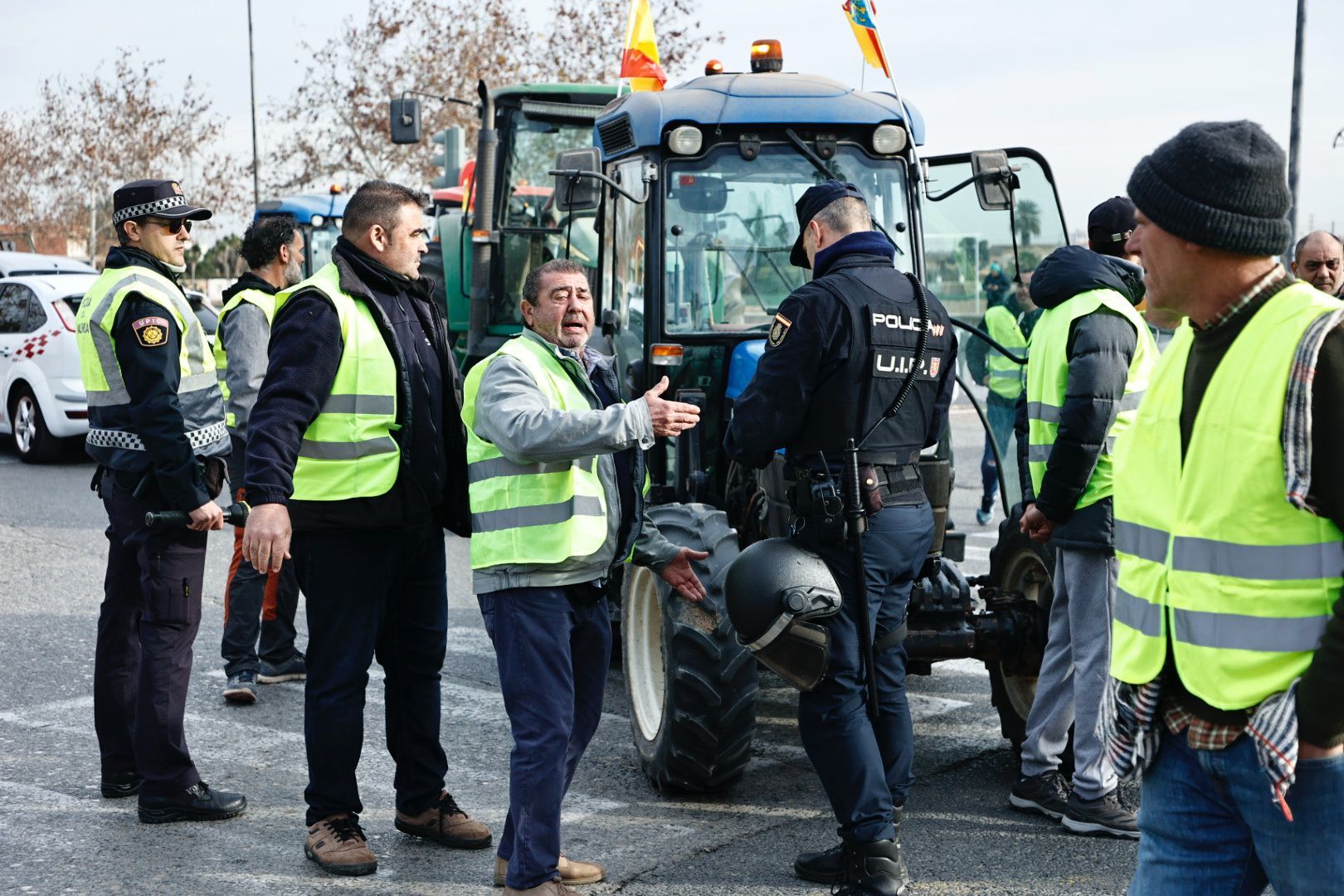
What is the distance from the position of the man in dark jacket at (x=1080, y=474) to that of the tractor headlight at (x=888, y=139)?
3.95 ft

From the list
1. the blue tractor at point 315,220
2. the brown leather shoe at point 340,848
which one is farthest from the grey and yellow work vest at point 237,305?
the blue tractor at point 315,220

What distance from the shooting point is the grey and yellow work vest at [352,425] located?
4.30 m

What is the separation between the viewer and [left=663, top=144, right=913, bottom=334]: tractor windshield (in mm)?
5746

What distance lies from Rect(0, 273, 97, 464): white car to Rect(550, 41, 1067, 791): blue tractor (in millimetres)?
9102

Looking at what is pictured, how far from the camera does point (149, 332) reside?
477 centimetres

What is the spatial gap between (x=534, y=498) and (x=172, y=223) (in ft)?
6.37

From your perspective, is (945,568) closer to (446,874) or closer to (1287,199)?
(446,874)

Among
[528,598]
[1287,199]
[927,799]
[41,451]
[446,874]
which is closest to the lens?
[1287,199]

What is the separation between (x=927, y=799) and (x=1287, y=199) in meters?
3.13

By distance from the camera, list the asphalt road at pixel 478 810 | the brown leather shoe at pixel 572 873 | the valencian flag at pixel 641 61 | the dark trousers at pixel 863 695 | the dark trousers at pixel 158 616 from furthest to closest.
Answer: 1. the valencian flag at pixel 641 61
2. the dark trousers at pixel 158 616
3. the asphalt road at pixel 478 810
4. the brown leather shoe at pixel 572 873
5. the dark trousers at pixel 863 695

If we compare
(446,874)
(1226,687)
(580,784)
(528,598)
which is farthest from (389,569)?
(1226,687)

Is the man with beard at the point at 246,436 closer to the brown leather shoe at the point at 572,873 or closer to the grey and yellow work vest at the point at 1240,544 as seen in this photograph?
the brown leather shoe at the point at 572,873

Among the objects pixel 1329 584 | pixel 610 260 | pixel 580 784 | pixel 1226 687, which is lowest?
pixel 580 784

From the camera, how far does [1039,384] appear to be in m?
4.78
